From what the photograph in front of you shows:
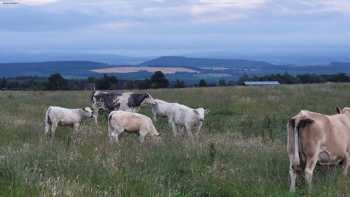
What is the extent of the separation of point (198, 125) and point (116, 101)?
6104mm

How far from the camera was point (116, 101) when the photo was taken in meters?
24.2

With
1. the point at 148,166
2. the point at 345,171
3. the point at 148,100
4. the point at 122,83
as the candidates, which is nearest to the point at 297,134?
the point at 345,171

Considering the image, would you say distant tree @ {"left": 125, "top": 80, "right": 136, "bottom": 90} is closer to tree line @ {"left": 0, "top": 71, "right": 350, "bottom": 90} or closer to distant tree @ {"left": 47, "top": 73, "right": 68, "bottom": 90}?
tree line @ {"left": 0, "top": 71, "right": 350, "bottom": 90}

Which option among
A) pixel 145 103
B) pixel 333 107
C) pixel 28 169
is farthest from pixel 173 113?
pixel 28 169

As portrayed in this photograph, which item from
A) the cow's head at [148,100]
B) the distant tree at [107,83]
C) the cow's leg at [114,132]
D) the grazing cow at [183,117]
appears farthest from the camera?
the distant tree at [107,83]

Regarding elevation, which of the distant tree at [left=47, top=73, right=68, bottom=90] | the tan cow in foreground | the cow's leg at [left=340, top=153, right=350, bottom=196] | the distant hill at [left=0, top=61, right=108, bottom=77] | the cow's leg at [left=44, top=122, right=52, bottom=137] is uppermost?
the tan cow in foreground

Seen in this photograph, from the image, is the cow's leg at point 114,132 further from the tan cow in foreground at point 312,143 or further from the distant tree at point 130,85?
the distant tree at point 130,85

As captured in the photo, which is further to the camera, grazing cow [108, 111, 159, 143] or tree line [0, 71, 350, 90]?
tree line [0, 71, 350, 90]

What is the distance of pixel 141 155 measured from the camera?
11.7m

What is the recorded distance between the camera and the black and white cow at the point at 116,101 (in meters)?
23.8

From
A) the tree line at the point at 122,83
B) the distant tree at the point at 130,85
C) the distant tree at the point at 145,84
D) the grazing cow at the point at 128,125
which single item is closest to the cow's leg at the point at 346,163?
the grazing cow at the point at 128,125

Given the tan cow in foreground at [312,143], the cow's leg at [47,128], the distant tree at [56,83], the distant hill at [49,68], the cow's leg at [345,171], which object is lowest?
the distant hill at [49,68]

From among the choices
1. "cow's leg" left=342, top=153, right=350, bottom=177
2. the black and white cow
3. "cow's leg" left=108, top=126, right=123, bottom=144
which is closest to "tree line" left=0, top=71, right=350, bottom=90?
the black and white cow

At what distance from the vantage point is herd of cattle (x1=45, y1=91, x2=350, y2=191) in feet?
34.4
